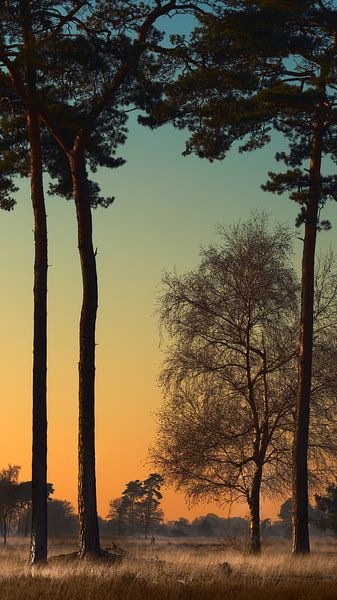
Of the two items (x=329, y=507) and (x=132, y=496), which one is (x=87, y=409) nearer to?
(x=329, y=507)

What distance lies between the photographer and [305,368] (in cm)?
2652

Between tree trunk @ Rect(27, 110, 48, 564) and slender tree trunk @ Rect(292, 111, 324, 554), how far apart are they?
7787 mm

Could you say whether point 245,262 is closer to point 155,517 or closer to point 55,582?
point 55,582

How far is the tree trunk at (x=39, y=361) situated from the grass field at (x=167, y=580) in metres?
0.93

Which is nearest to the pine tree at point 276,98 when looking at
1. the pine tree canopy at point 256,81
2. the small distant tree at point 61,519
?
the pine tree canopy at point 256,81

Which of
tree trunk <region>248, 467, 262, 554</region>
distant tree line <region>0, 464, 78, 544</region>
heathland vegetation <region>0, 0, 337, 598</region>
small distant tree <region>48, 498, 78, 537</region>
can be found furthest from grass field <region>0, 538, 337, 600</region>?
small distant tree <region>48, 498, 78, 537</region>

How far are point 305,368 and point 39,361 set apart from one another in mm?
8366

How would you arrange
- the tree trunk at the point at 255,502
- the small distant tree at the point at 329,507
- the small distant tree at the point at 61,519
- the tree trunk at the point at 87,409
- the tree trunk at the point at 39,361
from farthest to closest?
the small distant tree at the point at 61,519 → the small distant tree at the point at 329,507 → the tree trunk at the point at 255,502 → the tree trunk at the point at 87,409 → the tree trunk at the point at 39,361

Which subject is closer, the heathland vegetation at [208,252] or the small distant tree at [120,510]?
the heathland vegetation at [208,252]

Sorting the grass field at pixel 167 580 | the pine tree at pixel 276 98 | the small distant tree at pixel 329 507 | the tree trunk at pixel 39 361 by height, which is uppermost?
the pine tree at pixel 276 98

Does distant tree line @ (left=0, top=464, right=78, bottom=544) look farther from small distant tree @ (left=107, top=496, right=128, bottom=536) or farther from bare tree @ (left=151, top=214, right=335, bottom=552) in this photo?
bare tree @ (left=151, top=214, right=335, bottom=552)

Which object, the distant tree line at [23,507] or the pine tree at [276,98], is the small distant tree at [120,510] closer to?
the distant tree line at [23,507]

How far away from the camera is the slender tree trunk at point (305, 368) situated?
2592cm

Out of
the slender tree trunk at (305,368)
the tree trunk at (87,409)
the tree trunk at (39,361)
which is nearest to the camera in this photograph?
the tree trunk at (39,361)
